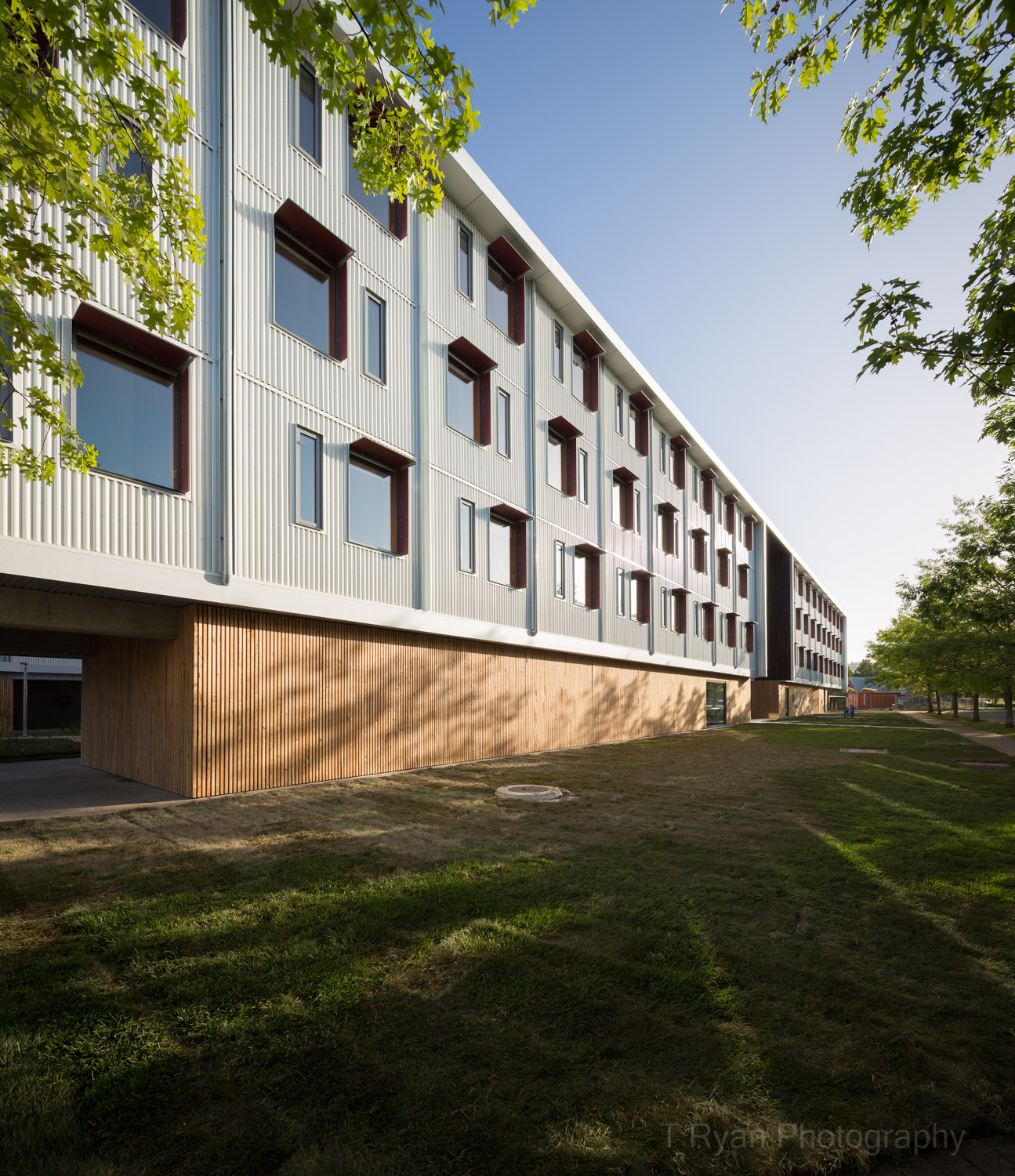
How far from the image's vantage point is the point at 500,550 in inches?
723

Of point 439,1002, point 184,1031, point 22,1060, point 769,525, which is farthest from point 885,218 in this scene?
point 769,525

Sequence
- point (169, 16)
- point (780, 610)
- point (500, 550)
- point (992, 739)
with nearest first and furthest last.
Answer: point (169, 16), point (500, 550), point (992, 739), point (780, 610)

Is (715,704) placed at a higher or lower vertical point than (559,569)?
lower

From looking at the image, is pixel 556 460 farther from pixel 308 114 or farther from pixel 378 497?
pixel 308 114

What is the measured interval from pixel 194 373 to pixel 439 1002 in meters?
10.0

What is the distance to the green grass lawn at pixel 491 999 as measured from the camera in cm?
274

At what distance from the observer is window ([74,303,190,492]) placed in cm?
933

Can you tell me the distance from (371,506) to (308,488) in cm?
182

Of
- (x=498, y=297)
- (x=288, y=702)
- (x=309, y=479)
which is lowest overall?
(x=288, y=702)

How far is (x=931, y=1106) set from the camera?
2908 millimetres

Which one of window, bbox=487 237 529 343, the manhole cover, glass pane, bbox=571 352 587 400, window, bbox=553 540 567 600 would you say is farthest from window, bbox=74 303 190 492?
glass pane, bbox=571 352 587 400

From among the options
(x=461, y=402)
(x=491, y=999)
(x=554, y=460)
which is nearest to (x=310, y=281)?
(x=461, y=402)

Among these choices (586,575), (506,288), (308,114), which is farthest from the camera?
(586,575)

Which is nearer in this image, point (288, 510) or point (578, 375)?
point (288, 510)
